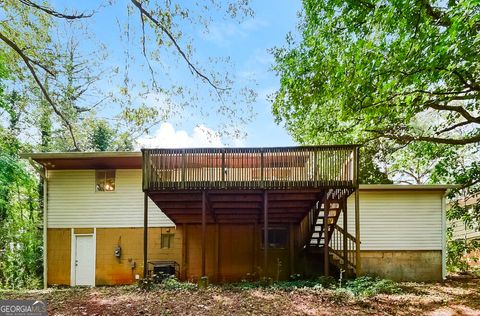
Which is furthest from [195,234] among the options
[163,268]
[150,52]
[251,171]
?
[150,52]

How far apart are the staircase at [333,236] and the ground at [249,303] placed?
170cm

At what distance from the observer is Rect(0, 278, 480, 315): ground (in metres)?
5.84

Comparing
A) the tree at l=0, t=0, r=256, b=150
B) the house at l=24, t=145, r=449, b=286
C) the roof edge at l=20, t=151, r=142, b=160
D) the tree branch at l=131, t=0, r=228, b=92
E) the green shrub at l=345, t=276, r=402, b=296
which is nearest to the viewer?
the tree branch at l=131, t=0, r=228, b=92

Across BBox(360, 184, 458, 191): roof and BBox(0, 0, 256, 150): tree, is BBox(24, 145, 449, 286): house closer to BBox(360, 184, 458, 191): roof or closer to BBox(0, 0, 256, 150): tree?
BBox(360, 184, 458, 191): roof

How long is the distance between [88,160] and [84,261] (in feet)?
11.0

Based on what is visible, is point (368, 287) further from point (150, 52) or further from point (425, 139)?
point (150, 52)

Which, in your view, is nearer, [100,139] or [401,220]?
[401,220]

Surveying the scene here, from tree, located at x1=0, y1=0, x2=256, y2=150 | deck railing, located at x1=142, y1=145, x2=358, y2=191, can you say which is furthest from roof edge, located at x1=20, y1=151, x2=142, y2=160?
deck railing, located at x1=142, y1=145, x2=358, y2=191

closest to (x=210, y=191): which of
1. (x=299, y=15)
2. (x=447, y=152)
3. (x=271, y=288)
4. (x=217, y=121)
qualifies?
(x=217, y=121)

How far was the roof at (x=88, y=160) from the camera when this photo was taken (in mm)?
10609

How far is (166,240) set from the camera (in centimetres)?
1184

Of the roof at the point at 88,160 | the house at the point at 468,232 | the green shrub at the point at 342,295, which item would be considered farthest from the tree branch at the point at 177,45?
the house at the point at 468,232

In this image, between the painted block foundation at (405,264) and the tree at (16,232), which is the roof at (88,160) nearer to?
the tree at (16,232)

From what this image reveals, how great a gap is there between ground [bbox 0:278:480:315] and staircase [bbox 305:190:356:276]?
5.58ft
